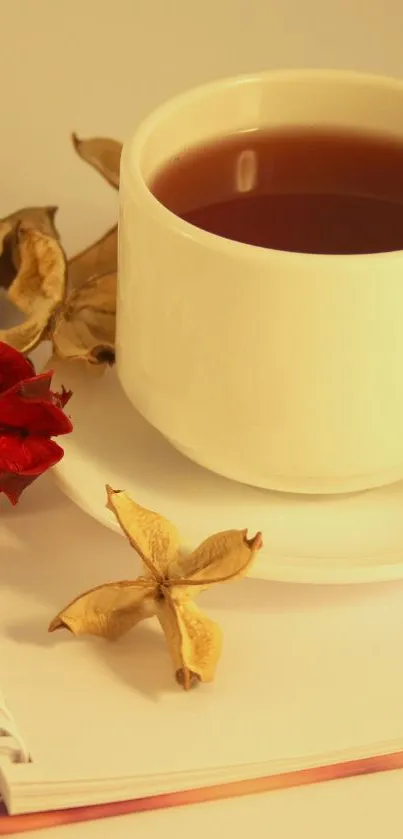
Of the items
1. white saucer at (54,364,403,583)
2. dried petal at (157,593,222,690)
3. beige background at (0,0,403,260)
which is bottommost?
dried petal at (157,593,222,690)

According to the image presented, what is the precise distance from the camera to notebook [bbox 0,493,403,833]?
542mm

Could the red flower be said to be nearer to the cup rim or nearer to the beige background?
the cup rim

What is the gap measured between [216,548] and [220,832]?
0.43ft

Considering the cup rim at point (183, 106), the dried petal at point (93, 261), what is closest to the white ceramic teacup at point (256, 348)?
the cup rim at point (183, 106)

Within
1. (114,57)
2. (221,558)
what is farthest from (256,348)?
(114,57)

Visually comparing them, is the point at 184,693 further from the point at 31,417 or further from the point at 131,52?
the point at 131,52

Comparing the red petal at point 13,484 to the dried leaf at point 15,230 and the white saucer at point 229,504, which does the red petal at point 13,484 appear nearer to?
the white saucer at point 229,504

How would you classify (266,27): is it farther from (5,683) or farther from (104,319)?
(5,683)

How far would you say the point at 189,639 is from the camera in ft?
1.93

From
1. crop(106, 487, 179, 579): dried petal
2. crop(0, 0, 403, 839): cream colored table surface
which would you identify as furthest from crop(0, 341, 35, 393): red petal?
→ crop(0, 0, 403, 839): cream colored table surface

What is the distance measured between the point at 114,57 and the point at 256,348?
532mm

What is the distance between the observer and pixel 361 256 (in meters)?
0.56

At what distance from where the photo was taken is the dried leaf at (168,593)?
583 millimetres

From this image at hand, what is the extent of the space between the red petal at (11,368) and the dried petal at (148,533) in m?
0.11
